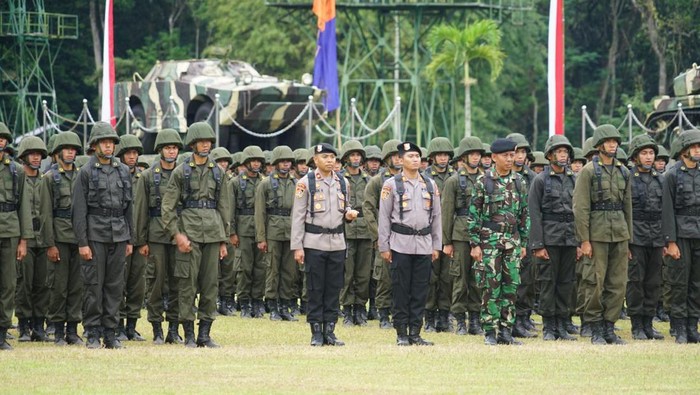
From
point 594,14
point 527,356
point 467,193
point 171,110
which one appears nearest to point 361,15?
point 594,14

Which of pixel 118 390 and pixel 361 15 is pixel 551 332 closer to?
pixel 118 390

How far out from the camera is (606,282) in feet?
53.6

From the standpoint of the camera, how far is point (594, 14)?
Answer: 5803 centimetres

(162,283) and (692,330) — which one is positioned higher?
(162,283)

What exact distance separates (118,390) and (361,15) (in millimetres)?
38489

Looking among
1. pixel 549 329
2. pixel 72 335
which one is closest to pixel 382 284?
pixel 549 329

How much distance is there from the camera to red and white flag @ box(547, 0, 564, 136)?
960 inches

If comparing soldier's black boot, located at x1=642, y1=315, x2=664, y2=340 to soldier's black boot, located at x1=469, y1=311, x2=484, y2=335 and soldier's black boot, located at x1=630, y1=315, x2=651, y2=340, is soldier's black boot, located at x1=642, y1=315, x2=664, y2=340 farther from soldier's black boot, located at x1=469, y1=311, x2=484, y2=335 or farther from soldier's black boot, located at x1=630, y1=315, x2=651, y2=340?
soldier's black boot, located at x1=469, y1=311, x2=484, y2=335

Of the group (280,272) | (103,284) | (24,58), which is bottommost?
(280,272)

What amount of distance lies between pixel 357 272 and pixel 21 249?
5.03 meters

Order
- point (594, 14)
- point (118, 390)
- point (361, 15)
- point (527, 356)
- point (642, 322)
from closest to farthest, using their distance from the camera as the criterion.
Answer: point (118, 390) → point (527, 356) → point (642, 322) → point (361, 15) → point (594, 14)

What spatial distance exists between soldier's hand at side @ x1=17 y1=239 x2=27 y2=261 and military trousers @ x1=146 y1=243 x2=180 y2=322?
4.30 feet

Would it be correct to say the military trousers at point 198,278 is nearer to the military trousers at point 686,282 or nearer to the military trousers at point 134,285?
the military trousers at point 134,285

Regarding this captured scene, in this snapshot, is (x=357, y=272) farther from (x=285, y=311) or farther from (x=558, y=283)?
(x=558, y=283)
